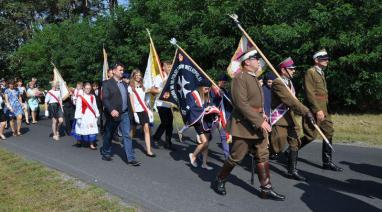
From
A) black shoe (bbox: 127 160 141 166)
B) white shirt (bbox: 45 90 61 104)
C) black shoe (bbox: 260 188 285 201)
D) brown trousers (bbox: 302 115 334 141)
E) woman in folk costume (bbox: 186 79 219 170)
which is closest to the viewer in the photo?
black shoe (bbox: 260 188 285 201)

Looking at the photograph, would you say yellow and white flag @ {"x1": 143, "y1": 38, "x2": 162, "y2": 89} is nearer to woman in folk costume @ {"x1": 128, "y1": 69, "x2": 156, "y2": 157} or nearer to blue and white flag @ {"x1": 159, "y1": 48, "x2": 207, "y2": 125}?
woman in folk costume @ {"x1": 128, "y1": 69, "x2": 156, "y2": 157}

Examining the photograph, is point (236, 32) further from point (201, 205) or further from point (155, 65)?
point (201, 205)

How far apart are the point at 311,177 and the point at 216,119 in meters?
1.97

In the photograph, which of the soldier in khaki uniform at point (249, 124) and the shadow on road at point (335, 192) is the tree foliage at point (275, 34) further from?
the soldier in khaki uniform at point (249, 124)

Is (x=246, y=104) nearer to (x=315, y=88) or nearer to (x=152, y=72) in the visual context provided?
(x=315, y=88)

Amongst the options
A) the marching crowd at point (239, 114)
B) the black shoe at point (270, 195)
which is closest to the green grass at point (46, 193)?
the marching crowd at point (239, 114)

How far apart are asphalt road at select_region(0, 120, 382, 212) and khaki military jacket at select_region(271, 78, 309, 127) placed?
887mm

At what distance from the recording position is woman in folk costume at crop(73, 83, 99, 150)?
1043 cm

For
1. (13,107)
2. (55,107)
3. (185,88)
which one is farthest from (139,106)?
(13,107)

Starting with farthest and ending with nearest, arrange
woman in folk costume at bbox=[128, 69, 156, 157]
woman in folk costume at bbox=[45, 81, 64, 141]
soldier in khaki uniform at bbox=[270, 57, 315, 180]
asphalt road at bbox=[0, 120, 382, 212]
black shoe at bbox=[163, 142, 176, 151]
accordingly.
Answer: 1. woman in folk costume at bbox=[45, 81, 64, 141]
2. black shoe at bbox=[163, 142, 176, 151]
3. woman in folk costume at bbox=[128, 69, 156, 157]
4. soldier in khaki uniform at bbox=[270, 57, 315, 180]
5. asphalt road at bbox=[0, 120, 382, 212]

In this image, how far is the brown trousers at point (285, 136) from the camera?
696 centimetres

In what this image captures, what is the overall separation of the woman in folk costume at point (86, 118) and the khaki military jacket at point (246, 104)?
18.1 feet

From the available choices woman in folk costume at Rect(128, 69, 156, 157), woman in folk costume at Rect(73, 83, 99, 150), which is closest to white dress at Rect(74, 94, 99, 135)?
woman in folk costume at Rect(73, 83, 99, 150)

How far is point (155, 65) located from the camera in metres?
11.2
